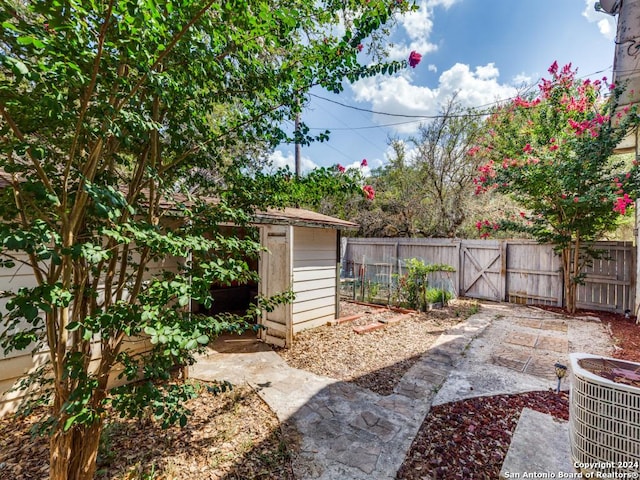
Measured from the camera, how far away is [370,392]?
3.38 meters

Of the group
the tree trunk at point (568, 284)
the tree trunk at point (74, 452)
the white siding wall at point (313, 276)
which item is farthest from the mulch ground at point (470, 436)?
the tree trunk at point (568, 284)

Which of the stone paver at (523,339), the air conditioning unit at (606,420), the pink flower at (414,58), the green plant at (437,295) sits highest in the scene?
the pink flower at (414,58)

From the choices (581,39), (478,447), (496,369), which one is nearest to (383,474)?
(478,447)

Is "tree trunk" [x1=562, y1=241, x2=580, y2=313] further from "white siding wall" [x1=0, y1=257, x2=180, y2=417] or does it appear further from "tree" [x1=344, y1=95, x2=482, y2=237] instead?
"white siding wall" [x1=0, y1=257, x2=180, y2=417]

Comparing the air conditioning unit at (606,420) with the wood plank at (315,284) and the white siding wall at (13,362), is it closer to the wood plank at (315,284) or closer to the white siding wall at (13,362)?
the white siding wall at (13,362)

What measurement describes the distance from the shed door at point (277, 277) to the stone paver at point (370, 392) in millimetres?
299

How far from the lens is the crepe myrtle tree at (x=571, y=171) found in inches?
230

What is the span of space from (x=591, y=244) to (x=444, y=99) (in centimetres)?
668

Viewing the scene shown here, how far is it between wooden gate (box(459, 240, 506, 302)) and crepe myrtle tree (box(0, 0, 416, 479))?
26.4 ft

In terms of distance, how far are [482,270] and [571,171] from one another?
11.5 feet

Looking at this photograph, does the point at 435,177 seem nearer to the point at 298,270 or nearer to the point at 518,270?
the point at 518,270

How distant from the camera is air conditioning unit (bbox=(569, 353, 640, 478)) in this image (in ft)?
4.80

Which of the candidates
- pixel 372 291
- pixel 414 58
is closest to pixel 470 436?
pixel 414 58

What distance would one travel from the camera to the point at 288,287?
15.8 feet
